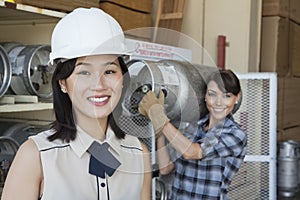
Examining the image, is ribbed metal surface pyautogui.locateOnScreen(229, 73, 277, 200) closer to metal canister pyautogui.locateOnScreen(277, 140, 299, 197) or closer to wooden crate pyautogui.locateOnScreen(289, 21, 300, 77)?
metal canister pyautogui.locateOnScreen(277, 140, 299, 197)

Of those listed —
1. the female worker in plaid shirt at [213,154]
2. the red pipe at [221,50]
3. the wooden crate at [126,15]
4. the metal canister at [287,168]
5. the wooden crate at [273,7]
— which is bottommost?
the metal canister at [287,168]

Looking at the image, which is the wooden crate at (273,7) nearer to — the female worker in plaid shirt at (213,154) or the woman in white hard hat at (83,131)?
the female worker in plaid shirt at (213,154)

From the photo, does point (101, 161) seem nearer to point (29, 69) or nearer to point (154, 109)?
point (154, 109)

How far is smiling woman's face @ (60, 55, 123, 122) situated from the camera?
91 cm

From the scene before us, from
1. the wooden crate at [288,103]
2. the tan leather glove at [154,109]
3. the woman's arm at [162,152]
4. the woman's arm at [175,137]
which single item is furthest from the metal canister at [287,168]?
the tan leather glove at [154,109]

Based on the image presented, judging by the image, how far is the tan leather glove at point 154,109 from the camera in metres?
1.10

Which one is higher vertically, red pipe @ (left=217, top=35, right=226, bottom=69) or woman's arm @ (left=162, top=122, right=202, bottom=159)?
red pipe @ (left=217, top=35, right=226, bottom=69)

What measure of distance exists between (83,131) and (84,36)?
9.8 inches

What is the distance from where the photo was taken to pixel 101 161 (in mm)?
989

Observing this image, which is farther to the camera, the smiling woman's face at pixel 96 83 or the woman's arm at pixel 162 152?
the woman's arm at pixel 162 152

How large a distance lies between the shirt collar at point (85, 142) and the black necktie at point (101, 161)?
12mm

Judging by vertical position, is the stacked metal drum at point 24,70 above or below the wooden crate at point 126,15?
below

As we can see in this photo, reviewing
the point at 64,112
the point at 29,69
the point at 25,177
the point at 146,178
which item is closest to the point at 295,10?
the point at 29,69

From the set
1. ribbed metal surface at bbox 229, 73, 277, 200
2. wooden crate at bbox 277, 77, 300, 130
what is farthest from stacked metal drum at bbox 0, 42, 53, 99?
wooden crate at bbox 277, 77, 300, 130
